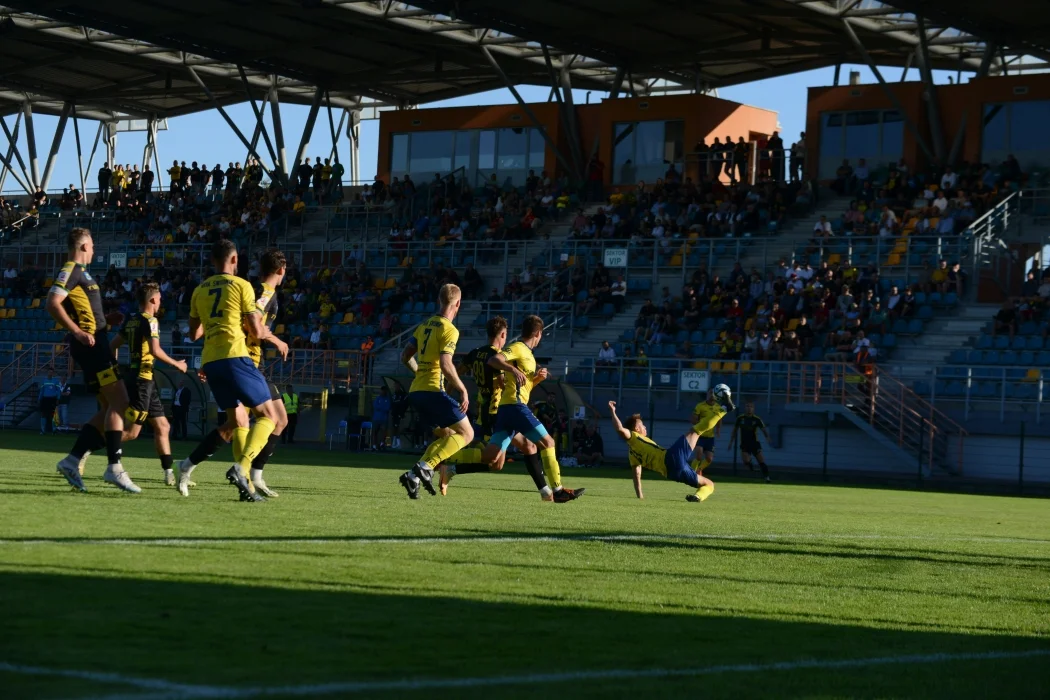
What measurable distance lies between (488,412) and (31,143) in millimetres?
50433

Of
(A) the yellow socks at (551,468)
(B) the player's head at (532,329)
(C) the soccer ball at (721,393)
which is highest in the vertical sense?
(B) the player's head at (532,329)

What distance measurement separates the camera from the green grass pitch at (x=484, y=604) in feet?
17.9

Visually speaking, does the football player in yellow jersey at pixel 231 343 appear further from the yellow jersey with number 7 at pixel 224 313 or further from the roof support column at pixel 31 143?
the roof support column at pixel 31 143

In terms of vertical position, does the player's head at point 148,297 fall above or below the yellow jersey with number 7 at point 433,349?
above

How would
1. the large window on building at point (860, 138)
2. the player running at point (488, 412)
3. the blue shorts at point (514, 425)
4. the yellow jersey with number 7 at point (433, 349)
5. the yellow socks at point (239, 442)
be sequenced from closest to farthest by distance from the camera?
the yellow socks at point (239, 442) → the yellow jersey with number 7 at point (433, 349) → the blue shorts at point (514, 425) → the player running at point (488, 412) → the large window on building at point (860, 138)

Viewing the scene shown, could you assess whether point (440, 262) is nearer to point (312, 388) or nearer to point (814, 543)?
point (312, 388)

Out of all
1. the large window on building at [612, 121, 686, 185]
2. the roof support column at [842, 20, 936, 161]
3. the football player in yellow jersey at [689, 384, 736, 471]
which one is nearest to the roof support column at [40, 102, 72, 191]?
the large window on building at [612, 121, 686, 185]

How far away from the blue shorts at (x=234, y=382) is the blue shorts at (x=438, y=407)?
218 centimetres

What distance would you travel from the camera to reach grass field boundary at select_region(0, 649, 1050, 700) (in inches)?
193

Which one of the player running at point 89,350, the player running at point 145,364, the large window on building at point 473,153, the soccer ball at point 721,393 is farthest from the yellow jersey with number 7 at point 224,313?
the large window on building at point 473,153

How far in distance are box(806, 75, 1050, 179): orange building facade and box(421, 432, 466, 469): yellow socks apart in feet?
101

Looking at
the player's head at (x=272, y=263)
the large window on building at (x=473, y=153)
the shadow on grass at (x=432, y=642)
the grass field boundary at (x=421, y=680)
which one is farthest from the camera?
the large window on building at (x=473, y=153)

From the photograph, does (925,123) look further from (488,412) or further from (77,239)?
(77,239)

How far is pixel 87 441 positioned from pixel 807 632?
26.1 ft
